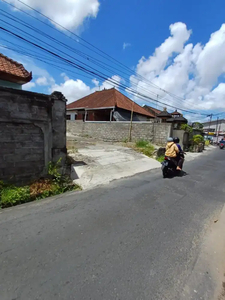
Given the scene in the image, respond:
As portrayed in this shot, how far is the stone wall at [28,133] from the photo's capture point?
3662 mm

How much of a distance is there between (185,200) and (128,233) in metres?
2.09

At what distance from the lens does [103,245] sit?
222 cm

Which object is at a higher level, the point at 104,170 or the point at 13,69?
the point at 13,69

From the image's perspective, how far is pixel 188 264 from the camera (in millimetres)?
1966

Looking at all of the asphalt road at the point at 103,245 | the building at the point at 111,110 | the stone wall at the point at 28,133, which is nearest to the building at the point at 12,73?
the stone wall at the point at 28,133

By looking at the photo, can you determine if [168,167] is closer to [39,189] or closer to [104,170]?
[104,170]

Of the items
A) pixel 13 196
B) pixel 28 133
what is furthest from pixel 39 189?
pixel 28 133

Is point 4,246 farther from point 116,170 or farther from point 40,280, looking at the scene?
point 116,170

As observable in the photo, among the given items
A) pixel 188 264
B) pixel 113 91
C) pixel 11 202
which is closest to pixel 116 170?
pixel 11 202

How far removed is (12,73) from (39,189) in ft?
14.4

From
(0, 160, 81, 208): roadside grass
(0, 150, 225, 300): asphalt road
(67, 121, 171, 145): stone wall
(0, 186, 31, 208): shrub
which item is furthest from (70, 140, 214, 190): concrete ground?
(67, 121, 171, 145): stone wall

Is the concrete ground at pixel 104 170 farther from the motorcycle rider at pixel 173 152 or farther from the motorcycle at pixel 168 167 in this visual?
the motorcycle rider at pixel 173 152

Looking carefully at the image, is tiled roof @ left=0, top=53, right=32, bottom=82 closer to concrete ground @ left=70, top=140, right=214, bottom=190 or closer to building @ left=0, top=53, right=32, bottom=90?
building @ left=0, top=53, right=32, bottom=90

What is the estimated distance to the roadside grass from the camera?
3477 millimetres
